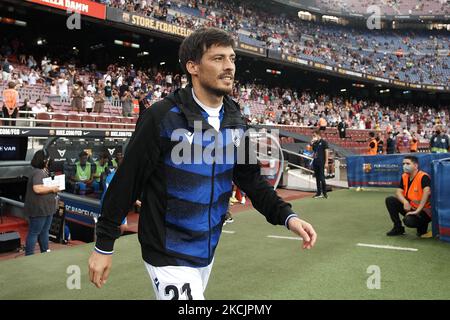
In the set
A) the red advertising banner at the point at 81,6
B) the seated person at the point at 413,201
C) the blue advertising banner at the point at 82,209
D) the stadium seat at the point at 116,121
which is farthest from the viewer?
the red advertising banner at the point at 81,6

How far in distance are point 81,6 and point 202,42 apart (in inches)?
793

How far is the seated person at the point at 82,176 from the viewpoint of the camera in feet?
38.8

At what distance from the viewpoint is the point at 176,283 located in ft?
6.92

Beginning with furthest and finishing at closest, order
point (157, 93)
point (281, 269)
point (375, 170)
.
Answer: point (157, 93), point (375, 170), point (281, 269)

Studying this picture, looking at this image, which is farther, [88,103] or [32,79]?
[32,79]

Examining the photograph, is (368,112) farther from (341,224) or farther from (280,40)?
(341,224)

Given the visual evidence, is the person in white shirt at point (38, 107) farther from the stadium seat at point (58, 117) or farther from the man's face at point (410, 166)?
the man's face at point (410, 166)

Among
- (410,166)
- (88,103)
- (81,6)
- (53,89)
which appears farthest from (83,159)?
(81,6)

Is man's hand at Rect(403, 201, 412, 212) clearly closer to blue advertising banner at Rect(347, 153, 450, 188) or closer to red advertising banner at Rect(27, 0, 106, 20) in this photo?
blue advertising banner at Rect(347, 153, 450, 188)

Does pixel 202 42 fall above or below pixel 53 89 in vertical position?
below

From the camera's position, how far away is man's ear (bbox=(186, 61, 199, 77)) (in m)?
2.25

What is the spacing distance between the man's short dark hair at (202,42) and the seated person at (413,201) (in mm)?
6004

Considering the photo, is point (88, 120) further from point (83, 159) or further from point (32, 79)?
point (32, 79)

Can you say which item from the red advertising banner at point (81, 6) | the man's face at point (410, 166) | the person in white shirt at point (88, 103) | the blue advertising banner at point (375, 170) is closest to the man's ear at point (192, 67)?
the man's face at point (410, 166)
